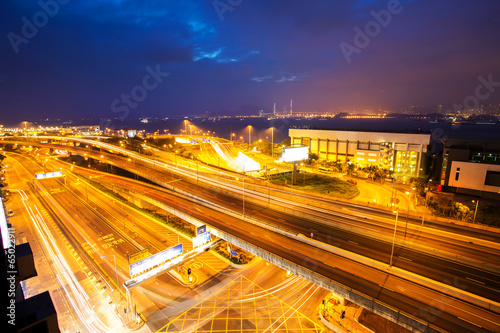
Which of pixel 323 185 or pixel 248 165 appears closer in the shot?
pixel 323 185

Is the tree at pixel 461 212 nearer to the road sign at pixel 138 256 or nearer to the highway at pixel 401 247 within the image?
the highway at pixel 401 247

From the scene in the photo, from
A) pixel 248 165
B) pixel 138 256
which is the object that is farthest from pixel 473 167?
pixel 138 256

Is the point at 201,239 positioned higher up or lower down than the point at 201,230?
lower down

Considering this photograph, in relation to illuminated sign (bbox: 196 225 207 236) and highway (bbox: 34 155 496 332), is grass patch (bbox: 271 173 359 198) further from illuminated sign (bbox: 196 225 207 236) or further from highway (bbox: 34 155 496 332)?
illuminated sign (bbox: 196 225 207 236)

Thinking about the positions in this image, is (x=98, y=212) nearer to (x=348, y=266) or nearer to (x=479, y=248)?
(x=348, y=266)

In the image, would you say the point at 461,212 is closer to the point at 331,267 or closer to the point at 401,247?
the point at 401,247

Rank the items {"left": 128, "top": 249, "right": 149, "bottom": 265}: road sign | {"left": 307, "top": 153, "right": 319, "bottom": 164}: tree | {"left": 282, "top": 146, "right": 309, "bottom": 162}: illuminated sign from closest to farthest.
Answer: {"left": 128, "top": 249, "right": 149, "bottom": 265}: road sign
{"left": 282, "top": 146, "right": 309, "bottom": 162}: illuminated sign
{"left": 307, "top": 153, "right": 319, "bottom": 164}: tree

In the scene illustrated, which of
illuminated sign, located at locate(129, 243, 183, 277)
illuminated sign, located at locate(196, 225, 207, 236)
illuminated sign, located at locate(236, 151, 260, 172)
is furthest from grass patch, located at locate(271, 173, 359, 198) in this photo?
illuminated sign, located at locate(129, 243, 183, 277)
